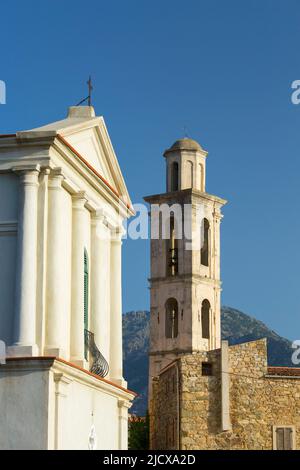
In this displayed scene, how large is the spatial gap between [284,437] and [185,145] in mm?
20538

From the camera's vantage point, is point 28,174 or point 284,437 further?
point 284,437

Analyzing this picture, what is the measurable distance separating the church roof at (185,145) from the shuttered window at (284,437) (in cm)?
1992

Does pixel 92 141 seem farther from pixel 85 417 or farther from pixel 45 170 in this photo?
pixel 85 417

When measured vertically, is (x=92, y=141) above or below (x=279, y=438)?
above

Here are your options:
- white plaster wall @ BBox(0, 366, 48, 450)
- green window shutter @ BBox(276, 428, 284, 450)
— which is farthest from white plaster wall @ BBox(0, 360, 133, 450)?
green window shutter @ BBox(276, 428, 284, 450)

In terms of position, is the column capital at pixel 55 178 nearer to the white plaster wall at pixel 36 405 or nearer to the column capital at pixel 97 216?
the column capital at pixel 97 216

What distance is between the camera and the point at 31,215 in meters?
24.0

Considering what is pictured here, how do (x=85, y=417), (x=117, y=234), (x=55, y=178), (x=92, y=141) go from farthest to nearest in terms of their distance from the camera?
1. (x=117, y=234)
2. (x=92, y=141)
3. (x=85, y=417)
4. (x=55, y=178)

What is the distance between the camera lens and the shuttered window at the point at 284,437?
49.0 meters

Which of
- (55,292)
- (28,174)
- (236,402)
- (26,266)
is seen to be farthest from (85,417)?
(236,402)

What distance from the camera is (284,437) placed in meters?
49.2

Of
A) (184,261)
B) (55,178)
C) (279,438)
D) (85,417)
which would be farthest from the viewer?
(184,261)
